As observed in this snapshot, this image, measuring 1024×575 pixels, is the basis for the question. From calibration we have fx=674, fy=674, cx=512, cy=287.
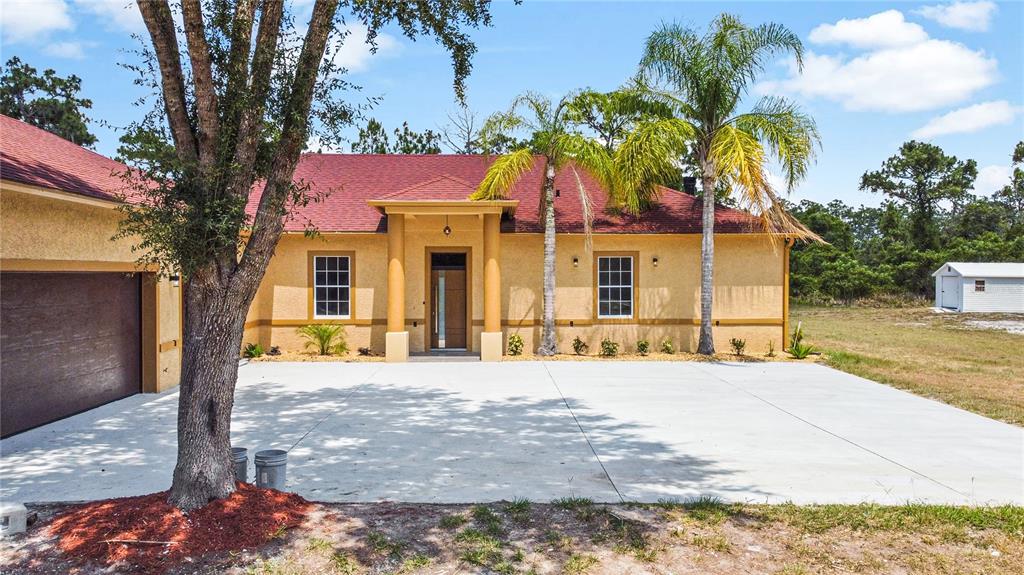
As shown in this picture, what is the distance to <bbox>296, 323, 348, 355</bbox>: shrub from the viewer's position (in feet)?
58.1

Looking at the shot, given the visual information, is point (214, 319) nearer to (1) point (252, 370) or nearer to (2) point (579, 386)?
(2) point (579, 386)

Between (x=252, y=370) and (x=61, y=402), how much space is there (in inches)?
225

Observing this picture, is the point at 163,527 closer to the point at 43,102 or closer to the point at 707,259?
the point at 707,259

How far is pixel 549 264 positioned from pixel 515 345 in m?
2.35

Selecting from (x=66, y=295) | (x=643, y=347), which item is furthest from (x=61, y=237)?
(x=643, y=347)

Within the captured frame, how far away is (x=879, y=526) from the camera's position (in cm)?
568

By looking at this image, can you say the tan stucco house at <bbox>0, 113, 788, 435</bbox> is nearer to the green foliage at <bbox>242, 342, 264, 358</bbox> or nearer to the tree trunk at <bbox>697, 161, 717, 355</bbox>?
the green foliage at <bbox>242, 342, 264, 358</bbox>

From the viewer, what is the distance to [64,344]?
9812 mm

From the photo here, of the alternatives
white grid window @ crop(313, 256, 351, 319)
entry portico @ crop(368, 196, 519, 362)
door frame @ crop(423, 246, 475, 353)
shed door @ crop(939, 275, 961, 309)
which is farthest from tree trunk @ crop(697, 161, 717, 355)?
shed door @ crop(939, 275, 961, 309)

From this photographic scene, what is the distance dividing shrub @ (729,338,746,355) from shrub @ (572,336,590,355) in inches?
154

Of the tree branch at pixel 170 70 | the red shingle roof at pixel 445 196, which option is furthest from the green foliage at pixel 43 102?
the tree branch at pixel 170 70

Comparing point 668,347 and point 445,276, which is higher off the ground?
point 445,276

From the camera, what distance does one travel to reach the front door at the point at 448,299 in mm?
18656

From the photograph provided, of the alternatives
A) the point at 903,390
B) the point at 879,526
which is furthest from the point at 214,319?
the point at 903,390
